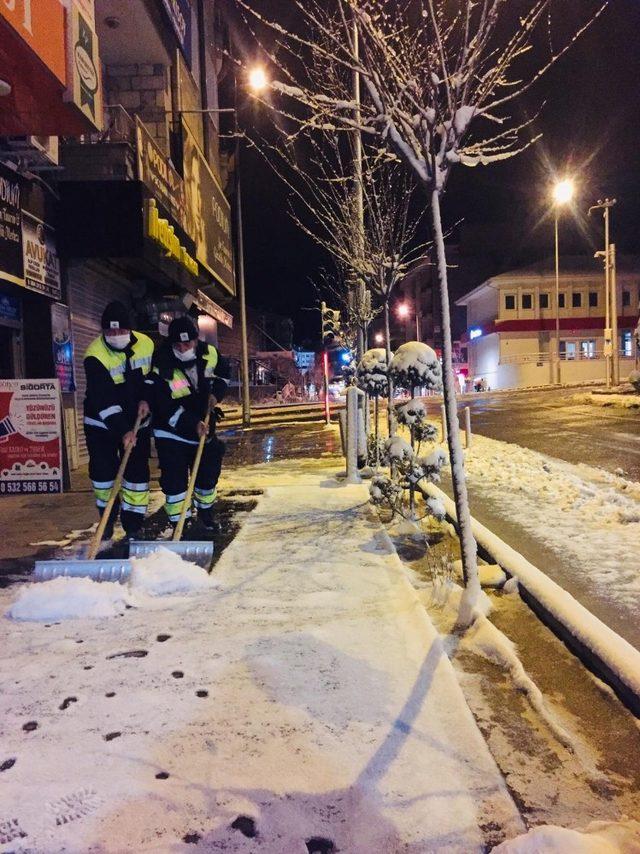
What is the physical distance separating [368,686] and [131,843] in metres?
1.30

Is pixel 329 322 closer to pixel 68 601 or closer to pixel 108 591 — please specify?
pixel 108 591

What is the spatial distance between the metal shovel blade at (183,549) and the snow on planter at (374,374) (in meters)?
5.01

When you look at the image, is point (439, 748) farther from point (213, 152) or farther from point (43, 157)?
point (213, 152)

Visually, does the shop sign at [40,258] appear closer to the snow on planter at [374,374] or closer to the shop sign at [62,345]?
the shop sign at [62,345]

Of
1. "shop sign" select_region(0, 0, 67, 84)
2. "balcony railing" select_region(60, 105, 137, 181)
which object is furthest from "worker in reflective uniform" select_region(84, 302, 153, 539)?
"balcony railing" select_region(60, 105, 137, 181)

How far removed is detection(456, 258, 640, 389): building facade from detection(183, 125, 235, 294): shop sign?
30803 millimetres

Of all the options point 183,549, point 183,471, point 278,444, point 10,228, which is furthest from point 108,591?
point 278,444

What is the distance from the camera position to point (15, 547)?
5594mm

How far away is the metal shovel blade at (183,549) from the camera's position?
4586mm

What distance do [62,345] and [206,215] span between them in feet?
25.3

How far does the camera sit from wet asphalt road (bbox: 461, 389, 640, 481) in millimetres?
10992

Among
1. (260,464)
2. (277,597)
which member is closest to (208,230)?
(260,464)

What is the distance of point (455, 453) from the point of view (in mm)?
3941

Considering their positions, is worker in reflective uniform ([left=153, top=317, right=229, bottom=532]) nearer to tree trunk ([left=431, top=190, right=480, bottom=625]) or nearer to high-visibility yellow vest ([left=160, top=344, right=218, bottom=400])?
high-visibility yellow vest ([left=160, top=344, right=218, bottom=400])
